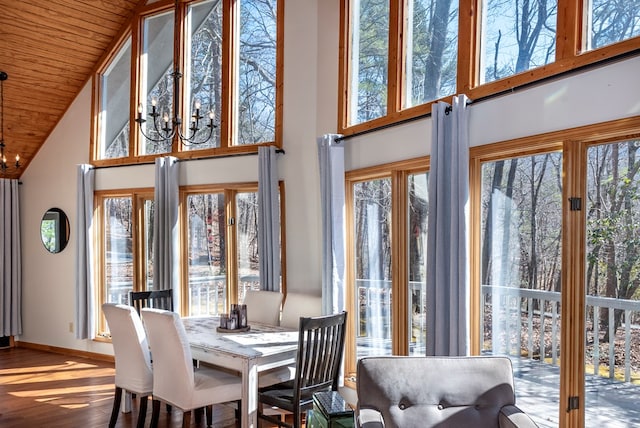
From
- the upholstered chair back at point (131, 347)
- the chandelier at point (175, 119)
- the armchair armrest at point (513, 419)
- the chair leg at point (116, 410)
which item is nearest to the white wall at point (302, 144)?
the chandelier at point (175, 119)

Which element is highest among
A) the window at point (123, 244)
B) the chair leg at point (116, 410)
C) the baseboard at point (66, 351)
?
the window at point (123, 244)

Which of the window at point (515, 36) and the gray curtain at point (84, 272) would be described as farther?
the gray curtain at point (84, 272)

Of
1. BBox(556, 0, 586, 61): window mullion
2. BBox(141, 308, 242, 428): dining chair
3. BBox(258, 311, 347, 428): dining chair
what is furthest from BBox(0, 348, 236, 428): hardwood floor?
BBox(556, 0, 586, 61): window mullion

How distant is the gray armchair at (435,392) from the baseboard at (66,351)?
4.77m

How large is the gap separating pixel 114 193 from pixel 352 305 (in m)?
3.51

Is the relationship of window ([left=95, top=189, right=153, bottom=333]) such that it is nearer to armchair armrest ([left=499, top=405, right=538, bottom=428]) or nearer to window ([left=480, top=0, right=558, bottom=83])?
window ([left=480, top=0, right=558, bottom=83])

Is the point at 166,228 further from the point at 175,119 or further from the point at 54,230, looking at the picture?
the point at 54,230

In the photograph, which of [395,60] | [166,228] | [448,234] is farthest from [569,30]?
[166,228]

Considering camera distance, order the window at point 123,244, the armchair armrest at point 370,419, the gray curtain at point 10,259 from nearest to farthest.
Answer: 1. the armchair armrest at point 370,419
2. the window at point 123,244
3. the gray curtain at point 10,259

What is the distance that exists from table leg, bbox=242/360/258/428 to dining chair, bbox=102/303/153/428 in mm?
827

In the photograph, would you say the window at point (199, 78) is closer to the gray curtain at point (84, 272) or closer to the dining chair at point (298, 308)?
the gray curtain at point (84, 272)

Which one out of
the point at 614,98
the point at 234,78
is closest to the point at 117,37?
the point at 234,78

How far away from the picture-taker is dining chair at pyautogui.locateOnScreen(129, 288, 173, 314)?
Result: 15.8ft

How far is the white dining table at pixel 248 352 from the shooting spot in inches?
136
